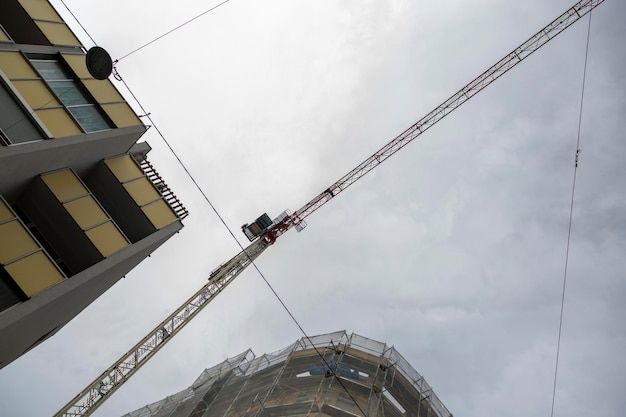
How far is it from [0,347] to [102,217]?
5.30m

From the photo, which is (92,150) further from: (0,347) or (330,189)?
(330,189)

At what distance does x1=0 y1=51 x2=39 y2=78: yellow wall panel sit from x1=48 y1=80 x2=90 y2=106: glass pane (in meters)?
1.07

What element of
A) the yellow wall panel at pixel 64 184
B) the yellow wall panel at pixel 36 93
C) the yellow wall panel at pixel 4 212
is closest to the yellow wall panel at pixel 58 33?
the yellow wall panel at pixel 36 93

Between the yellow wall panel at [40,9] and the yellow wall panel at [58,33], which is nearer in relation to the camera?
the yellow wall panel at [40,9]

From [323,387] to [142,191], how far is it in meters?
17.1

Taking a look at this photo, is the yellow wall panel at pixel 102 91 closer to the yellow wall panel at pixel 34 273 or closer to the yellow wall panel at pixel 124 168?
the yellow wall panel at pixel 124 168

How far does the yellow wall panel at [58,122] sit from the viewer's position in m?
14.6

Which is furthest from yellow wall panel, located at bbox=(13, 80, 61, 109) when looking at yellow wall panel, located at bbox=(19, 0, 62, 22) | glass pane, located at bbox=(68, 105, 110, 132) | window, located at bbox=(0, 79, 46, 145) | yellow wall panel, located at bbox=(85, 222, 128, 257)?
Answer: yellow wall panel, located at bbox=(85, 222, 128, 257)

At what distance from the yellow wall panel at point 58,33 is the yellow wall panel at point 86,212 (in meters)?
7.58

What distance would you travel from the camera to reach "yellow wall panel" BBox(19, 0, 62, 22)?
17594 mm

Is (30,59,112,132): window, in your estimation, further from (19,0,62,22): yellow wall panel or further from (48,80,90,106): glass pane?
(19,0,62,22): yellow wall panel

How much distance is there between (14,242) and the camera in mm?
12875

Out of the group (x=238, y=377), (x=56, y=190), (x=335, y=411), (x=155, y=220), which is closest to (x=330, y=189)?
(x=238, y=377)

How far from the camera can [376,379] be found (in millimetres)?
26750
